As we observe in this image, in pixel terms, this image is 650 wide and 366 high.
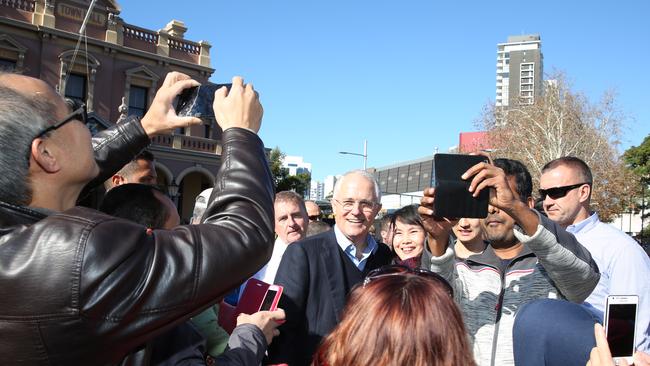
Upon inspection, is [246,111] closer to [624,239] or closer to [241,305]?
[241,305]

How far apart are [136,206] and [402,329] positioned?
120 centimetres

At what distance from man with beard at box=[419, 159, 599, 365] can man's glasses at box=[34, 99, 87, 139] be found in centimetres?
140

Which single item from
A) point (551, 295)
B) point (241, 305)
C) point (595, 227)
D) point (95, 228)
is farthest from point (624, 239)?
point (95, 228)

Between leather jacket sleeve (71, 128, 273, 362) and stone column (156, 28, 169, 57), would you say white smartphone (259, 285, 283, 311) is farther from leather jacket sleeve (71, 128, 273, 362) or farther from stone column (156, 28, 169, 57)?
stone column (156, 28, 169, 57)

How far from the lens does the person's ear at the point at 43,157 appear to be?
4.33 ft

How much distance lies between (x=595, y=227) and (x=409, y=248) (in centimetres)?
138

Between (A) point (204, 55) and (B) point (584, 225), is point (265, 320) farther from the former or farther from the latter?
(A) point (204, 55)

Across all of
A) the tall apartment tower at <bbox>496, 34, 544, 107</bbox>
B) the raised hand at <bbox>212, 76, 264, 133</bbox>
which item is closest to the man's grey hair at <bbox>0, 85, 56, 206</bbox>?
the raised hand at <bbox>212, 76, 264, 133</bbox>

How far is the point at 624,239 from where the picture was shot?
3.62m

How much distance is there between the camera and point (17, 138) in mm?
1301

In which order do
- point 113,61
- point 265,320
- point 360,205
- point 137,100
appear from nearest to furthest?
point 265,320 < point 360,205 < point 113,61 < point 137,100

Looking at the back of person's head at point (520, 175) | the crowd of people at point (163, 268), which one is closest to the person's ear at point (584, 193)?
the back of person's head at point (520, 175)

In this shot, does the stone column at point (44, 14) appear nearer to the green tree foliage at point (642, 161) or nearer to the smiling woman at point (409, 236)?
the smiling woman at point (409, 236)

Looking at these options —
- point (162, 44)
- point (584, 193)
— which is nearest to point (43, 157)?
point (584, 193)
